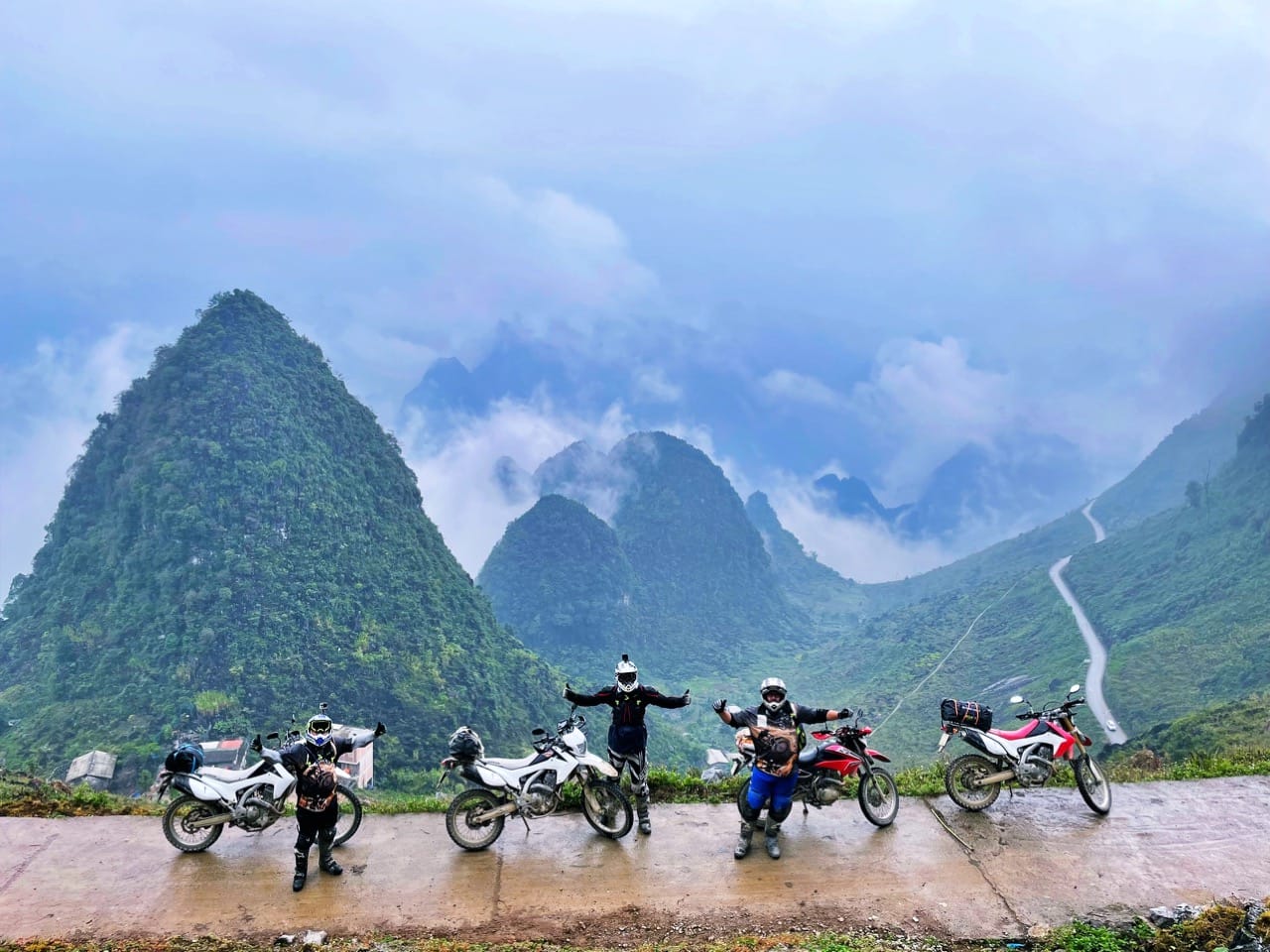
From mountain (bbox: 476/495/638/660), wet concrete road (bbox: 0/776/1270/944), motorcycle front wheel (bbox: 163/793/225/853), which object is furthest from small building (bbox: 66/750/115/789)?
mountain (bbox: 476/495/638/660)

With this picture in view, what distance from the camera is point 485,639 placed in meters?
45.0

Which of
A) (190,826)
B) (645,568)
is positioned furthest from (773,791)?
(645,568)

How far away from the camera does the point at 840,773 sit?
6.31 m

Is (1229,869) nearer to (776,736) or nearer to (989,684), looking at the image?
(776,736)

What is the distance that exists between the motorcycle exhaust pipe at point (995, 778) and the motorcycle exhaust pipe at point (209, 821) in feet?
21.2

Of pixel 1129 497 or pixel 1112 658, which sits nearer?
pixel 1112 658

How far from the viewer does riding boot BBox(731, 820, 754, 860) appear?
585 centimetres

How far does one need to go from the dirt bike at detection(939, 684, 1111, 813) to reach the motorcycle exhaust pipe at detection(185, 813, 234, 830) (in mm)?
6136

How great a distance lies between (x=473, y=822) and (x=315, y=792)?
129 cm

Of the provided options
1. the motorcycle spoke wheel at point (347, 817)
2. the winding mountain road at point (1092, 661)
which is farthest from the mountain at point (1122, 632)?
the motorcycle spoke wheel at point (347, 817)

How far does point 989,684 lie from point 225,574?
47.5 m

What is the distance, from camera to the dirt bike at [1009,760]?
648cm

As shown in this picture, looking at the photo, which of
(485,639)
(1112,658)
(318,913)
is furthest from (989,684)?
(318,913)

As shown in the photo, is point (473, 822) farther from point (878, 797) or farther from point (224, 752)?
point (224, 752)
